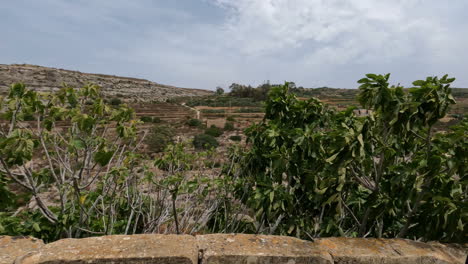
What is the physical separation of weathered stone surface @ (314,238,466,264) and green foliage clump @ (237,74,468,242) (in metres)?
0.22

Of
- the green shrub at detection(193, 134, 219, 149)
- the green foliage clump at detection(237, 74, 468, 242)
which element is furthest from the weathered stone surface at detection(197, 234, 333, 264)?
the green shrub at detection(193, 134, 219, 149)

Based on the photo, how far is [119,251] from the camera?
1.61 m

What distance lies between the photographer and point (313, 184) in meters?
2.48

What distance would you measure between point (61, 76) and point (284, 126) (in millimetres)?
63510

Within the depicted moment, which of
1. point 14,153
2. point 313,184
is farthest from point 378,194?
point 14,153

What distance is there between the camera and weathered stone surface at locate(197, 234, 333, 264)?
1.66 metres

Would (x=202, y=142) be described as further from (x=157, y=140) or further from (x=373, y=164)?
(x=373, y=164)

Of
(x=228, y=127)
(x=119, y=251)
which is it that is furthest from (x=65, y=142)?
(x=228, y=127)

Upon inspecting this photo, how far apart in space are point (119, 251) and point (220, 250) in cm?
66

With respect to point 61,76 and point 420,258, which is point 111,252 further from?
point 61,76

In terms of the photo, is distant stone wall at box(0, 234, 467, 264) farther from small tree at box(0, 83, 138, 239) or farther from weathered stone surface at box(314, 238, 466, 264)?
small tree at box(0, 83, 138, 239)

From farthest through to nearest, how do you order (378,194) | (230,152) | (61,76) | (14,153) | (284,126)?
1. (61,76)
2. (230,152)
3. (284,126)
4. (378,194)
5. (14,153)

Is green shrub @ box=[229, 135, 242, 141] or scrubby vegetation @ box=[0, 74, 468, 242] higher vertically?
scrubby vegetation @ box=[0, 74, 468, 242]

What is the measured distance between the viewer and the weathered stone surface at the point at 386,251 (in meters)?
1.78
